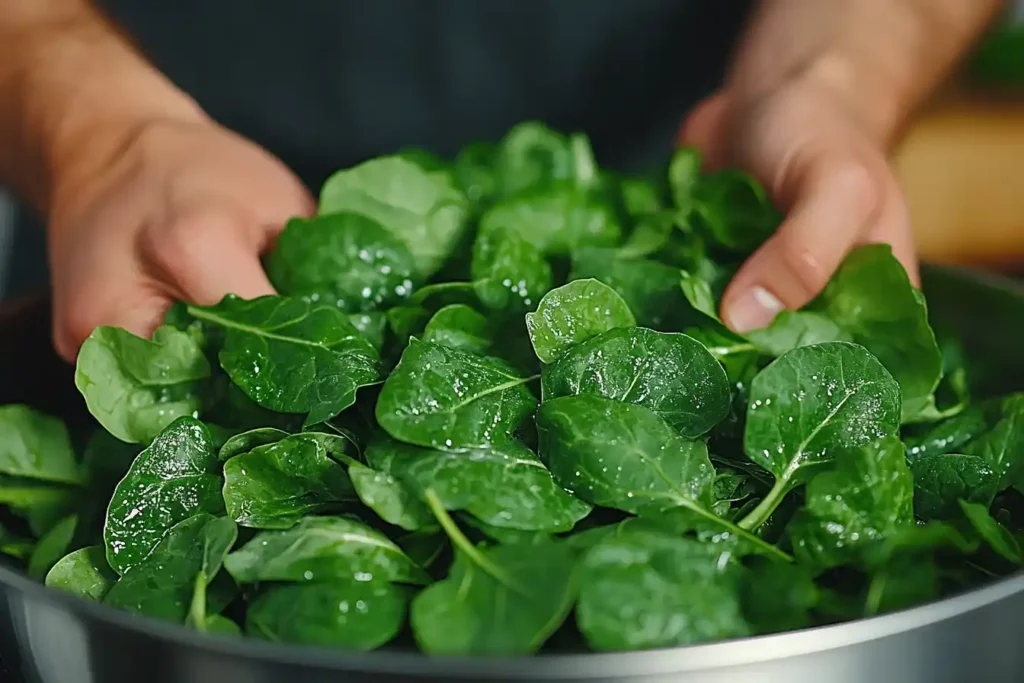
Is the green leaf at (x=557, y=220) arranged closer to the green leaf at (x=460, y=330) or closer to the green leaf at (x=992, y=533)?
the green leaf at (x=460, y=330)

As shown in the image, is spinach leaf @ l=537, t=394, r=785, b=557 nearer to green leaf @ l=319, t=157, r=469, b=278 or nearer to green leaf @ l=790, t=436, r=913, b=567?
green leaf @ l=790, t=436, r=913, b=567

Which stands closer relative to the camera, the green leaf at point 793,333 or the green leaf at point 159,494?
the green leaf at point 159,494

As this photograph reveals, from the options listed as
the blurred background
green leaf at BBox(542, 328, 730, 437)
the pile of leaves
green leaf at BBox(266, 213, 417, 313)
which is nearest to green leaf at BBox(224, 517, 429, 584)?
the pile of leaves

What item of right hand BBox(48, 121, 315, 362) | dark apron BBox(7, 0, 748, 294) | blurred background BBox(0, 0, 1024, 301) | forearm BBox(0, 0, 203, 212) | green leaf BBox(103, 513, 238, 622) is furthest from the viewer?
blurred background BBox(0, 0, 1024, 301)

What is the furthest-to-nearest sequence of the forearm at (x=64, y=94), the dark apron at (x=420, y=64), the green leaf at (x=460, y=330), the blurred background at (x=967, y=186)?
the blurred background at (x=967, y=186)
the dark apron at (x=420, y=64)
the forearm at (x=64, y=94)
the green leaf at (x=460, y=330)

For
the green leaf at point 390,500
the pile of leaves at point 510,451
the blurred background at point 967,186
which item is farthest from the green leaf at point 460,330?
the blurred background at point 967,186

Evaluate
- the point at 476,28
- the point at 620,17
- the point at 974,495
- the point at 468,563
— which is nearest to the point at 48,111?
the point at 476,28

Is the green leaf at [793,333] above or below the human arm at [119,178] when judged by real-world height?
above

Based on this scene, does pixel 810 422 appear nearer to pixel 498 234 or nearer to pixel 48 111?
pixel 498 234
